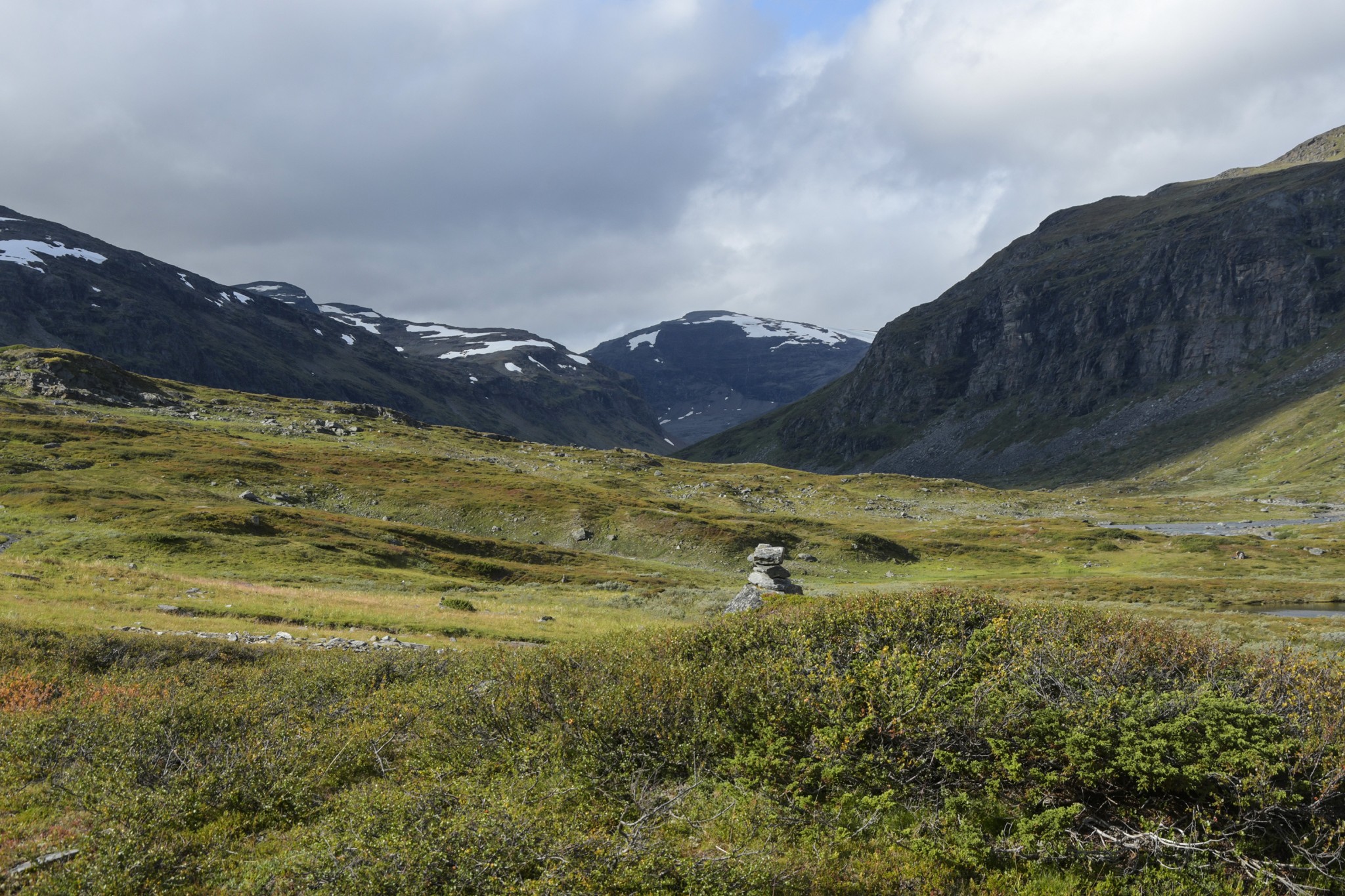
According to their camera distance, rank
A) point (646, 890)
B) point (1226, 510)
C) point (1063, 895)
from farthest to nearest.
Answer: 1. point (1226, 510)
2. point (1063, 895)
3. point (646, 890)

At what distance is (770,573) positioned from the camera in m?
42.7

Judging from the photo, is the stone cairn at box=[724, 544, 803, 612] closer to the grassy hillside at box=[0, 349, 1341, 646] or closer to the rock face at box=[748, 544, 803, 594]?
the rock face at box=[748, 544, 803, 594]

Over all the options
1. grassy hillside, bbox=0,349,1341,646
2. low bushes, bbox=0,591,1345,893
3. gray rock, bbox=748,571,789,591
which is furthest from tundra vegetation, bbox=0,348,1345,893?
gray rock, bbox=748,571,789,591

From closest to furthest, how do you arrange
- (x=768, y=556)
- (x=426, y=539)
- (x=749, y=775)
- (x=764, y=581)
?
(x=749, y=775) < (x=764, y=581) < (x=768, y=556) < (x=426, y=539)

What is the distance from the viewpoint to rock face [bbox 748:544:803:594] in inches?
1593

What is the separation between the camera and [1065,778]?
8.91 metres

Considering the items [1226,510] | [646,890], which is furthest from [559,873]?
[1226,510]

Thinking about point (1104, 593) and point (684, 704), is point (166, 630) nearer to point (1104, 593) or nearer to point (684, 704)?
point (684, 704)

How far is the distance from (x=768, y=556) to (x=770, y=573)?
5.12 ft

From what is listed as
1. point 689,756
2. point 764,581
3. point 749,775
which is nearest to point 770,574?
point 764,581

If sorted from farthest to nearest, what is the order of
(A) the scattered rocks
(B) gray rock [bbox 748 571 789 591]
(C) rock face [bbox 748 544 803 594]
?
(C) rock face [bbox 748 544 803 594] → (B) gray rock [bbox 748 571 789 591] → (A) the scattered rocks

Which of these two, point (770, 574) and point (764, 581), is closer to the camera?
point (764, 581)

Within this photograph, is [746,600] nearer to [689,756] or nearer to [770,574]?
[770,574]

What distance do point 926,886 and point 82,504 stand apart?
63.0 meters
